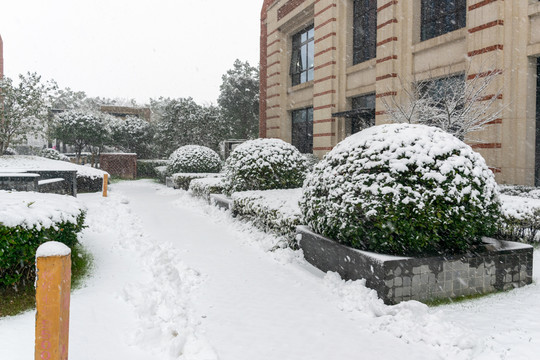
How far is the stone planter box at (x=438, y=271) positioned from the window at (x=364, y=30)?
1197 centimetres

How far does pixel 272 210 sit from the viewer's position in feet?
24.4

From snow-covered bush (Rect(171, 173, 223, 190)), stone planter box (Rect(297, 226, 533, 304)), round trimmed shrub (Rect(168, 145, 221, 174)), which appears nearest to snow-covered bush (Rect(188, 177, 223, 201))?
snow-covered bush (Rect(171, 173, 223, 190))

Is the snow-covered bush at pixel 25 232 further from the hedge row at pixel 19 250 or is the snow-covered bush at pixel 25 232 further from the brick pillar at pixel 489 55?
the brick pillar at pixel 489 55

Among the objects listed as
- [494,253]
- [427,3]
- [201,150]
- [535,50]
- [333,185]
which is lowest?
[494,253]

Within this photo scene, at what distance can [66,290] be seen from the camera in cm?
274

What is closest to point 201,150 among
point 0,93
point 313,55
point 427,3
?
point 313,55

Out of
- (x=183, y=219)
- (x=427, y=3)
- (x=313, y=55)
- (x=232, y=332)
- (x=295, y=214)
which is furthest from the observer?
(x=313, y=55)

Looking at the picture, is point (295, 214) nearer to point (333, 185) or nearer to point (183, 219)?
point (333, 185)

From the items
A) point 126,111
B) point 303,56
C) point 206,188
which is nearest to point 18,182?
point 206,188

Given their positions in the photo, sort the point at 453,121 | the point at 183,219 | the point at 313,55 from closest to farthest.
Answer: the point at 453,121 < the point at 183,219 < the point at 313,55

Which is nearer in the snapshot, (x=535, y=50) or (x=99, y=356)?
(x=99, y=356)

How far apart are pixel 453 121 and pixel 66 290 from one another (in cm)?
850

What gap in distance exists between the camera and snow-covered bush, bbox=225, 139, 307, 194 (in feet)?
33.9

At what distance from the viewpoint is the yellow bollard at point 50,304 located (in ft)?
8.43
